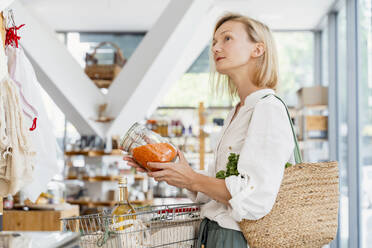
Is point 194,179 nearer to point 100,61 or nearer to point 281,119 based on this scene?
point 281,119

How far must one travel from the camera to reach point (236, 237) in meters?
1.51

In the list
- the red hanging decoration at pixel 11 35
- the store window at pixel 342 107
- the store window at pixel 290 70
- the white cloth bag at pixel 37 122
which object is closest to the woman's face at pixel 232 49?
the white cloth bag at pixel 37 122

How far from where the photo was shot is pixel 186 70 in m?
9.42

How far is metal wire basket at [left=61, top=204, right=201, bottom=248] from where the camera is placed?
137 cm

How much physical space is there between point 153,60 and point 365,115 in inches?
91.2

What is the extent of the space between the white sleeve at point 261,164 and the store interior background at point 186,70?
4.97ft

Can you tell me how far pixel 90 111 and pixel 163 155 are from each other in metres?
4.73

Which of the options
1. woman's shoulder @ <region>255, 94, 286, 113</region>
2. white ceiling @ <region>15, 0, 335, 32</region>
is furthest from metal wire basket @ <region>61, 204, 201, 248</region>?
white ceiling @ <region>15, 0, 335, 32</region>

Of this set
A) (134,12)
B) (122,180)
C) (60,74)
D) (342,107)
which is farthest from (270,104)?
(134,12)

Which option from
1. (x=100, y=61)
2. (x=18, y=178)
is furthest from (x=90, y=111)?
(x=18, y=178)

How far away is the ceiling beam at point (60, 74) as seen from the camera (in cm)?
520

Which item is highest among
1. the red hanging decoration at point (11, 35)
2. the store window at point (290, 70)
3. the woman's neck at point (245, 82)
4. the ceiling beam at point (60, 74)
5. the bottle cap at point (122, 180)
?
the store window at point (290, 70)

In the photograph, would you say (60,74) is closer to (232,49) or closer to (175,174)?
(232,49)

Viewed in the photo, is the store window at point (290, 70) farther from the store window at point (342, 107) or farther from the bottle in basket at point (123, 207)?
the bottle in basket at point (123, 207)
